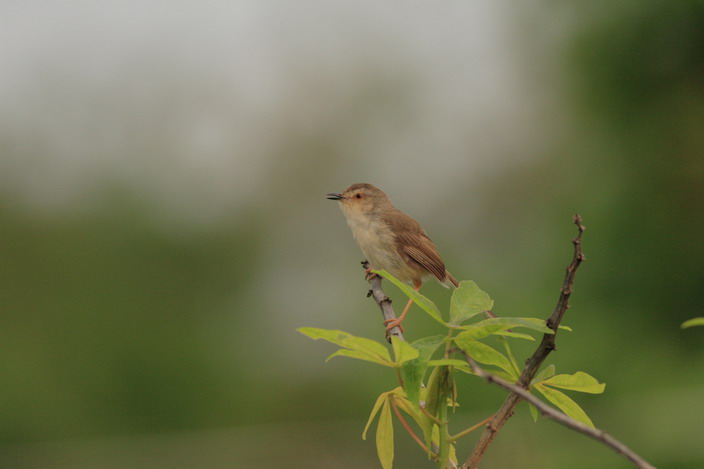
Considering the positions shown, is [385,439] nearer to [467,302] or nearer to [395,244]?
[467,302]

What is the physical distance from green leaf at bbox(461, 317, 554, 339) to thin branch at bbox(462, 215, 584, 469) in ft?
0.05

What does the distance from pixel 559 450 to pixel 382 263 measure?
254cm

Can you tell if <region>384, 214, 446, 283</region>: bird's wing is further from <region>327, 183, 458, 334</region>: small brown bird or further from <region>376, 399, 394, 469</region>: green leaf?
<region>376, 399, 394, 469</region>: green leaf

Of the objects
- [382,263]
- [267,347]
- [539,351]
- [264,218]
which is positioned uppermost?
[264,218]

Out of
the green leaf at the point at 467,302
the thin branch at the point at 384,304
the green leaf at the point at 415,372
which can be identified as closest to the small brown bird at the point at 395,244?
the thin branch at the point at 384,304

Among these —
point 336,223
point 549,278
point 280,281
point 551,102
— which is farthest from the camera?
point 336,223

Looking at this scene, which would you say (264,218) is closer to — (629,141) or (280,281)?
(280,281)

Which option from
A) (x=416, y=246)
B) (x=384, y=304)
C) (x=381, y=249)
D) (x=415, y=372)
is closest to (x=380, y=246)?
(x=381, y=249)

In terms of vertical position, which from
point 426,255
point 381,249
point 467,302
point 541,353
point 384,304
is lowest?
point 541,353

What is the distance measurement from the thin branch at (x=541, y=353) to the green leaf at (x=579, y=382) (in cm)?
13

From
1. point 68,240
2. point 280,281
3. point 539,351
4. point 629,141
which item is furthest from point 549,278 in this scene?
point 68,240

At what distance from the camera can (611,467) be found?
5.28 metres

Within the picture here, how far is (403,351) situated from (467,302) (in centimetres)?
18

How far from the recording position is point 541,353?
67 cm
